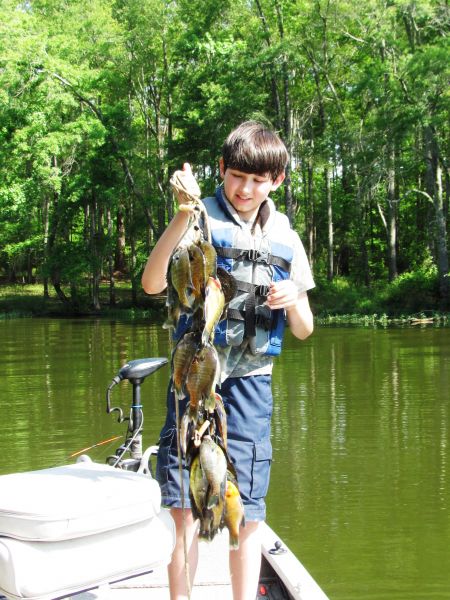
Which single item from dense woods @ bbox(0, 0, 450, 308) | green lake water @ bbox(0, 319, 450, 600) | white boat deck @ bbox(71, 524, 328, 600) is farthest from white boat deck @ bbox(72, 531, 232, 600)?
dense woods @ bbox(0, 0, 450, 308)

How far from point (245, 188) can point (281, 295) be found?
0.38m

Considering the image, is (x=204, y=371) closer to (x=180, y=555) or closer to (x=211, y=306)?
(x=211, y=306)

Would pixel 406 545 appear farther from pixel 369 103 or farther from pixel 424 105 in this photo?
pixel 369 103

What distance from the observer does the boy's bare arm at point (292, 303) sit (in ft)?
9.34

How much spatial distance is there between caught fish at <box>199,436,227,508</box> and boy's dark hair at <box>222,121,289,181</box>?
0.95m

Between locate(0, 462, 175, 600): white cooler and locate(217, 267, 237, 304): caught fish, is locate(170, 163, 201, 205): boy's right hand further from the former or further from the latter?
locate(0, 462, 175, 600): white cooler

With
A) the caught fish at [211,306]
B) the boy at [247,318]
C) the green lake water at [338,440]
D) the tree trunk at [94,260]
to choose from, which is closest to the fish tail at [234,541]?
the boy at [247,318]

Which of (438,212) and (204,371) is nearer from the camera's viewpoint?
(204,371)

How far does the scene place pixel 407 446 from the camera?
8.71 meters

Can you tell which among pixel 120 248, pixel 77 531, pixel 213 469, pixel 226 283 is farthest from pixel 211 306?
pixel 120 248

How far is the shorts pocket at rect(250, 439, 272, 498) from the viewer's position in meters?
2.95

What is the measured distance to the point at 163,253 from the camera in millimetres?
2727

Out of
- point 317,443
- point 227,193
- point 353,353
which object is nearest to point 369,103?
point 353,353

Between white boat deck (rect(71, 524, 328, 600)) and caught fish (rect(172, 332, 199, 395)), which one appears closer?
caught fish (rect(172, 332, 199, 395))
